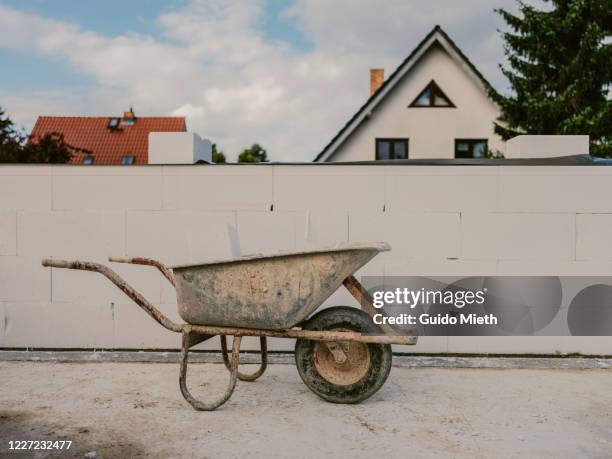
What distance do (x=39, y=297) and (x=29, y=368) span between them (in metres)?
0.83

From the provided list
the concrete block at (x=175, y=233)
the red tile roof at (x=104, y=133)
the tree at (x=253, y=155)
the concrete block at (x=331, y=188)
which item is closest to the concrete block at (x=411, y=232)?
the concrete block at (x=331, y=188)

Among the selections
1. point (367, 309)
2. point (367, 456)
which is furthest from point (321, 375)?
point (367, 456)

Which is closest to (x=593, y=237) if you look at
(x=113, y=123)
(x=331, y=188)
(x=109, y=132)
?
(x=331, y=188)

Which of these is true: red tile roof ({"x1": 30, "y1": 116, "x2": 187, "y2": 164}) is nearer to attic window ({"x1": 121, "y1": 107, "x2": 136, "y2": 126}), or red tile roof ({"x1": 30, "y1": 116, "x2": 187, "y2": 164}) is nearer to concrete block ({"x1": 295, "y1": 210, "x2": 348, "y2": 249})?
attic window ({"x1": 121, "y1": 107, "x2": 136, "y2": 126})

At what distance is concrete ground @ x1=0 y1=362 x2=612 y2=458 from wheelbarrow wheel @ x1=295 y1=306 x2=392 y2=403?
12 centimetres

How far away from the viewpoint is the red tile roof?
31.5 m

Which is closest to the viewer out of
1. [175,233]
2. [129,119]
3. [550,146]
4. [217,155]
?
[175,233]

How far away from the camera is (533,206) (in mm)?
5492

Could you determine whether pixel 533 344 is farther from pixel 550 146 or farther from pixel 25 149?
pixel 25 149

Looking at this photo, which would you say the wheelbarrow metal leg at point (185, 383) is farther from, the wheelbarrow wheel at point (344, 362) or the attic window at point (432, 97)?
the attic window at point (432, 97)

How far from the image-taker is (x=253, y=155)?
63500 mm

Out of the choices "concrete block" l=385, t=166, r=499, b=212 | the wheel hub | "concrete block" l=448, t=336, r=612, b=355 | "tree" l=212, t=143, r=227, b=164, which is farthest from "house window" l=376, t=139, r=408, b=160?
"tree" l=212, t=143, r=227, b=164

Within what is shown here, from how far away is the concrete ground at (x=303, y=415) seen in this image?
3.28m

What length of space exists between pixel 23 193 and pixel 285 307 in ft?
10.8
